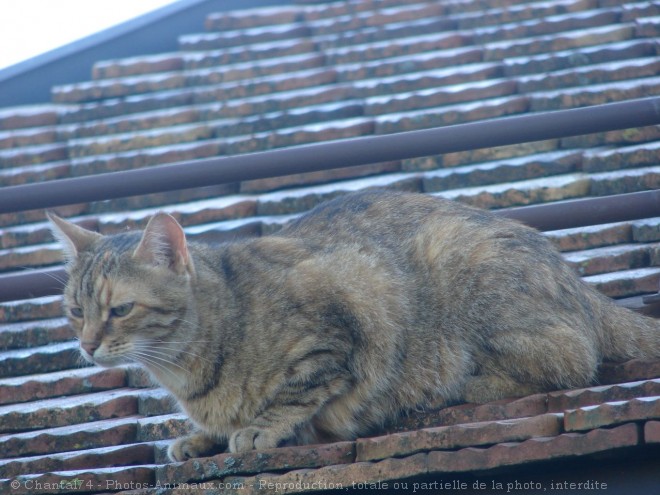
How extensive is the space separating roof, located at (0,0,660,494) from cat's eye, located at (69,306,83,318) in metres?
0.43

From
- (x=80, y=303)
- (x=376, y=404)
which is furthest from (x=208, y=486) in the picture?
(x=80, y=303)

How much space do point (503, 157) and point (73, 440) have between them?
2.65 metres

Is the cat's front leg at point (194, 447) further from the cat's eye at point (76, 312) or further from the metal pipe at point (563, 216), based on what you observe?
the metal pipe at point (563, 216)

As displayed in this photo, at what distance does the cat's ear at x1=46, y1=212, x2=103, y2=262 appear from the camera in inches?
139

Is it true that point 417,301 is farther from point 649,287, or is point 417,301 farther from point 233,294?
point 649,287

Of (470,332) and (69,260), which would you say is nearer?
(470,332)

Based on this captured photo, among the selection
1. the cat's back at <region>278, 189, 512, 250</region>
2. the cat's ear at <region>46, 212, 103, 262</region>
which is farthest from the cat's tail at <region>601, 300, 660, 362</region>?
the cat's ear at <region>46, 212, 103, 262</region>

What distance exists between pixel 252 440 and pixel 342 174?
215 centimetres

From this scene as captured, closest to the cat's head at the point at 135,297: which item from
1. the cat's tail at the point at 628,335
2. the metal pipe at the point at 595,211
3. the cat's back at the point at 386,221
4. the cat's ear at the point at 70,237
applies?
the cat's ear at the point at 70,237

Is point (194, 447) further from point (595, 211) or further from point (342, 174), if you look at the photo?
point (342, 174)

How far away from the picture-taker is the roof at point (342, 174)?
262 cm

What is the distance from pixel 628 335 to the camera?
10.5 feet

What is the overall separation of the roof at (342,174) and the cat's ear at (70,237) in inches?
23.5

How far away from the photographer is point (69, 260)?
360 centimetres
